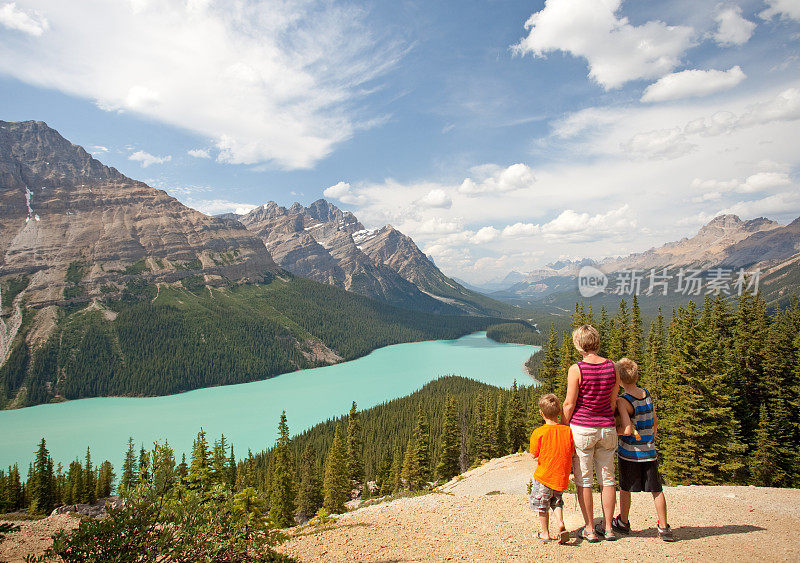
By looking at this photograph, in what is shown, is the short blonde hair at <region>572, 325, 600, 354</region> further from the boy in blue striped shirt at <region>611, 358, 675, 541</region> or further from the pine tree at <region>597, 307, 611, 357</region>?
the pine tree at <region>597, 307, 611, 357</region>

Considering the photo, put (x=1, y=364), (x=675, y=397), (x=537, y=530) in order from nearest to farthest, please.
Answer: (x=537, y=530)
(x=675, y=397)
(x=1, y=364)

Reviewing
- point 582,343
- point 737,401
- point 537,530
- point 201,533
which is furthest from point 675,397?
point 201,533

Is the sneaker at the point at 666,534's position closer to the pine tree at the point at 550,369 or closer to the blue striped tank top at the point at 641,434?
the blue striped tank top at the point at 641,434

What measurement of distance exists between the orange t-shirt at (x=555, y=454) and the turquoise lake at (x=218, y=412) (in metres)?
58.4

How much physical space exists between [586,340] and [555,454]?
2.13 meters

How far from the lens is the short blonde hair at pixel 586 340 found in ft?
21.8

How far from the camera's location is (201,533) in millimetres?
5551

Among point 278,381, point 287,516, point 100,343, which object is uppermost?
point 100,343

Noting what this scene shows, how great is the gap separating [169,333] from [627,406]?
174356 mm

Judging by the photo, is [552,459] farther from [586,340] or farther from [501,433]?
[501,433]

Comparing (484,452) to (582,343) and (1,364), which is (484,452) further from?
(1,364)

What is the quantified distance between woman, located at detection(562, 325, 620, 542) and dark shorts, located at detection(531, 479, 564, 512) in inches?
16.5

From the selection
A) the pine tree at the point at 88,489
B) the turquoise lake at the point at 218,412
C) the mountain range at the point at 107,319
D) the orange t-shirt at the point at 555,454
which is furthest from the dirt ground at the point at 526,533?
the mountain range at the point at 107,319

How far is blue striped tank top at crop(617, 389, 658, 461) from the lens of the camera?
693 cm
